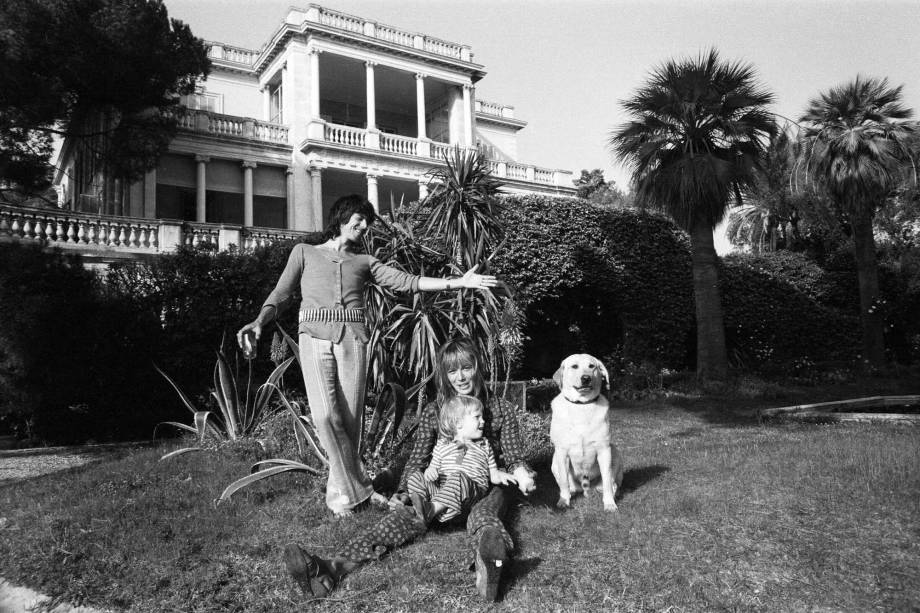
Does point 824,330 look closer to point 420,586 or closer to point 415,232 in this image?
point 415,232

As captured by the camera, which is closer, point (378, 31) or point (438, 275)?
point (438, 275)

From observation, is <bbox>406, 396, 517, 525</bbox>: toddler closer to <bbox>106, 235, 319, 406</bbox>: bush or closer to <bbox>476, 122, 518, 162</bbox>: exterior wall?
<bbox>106, 235, 319, 406</bbox>: bush

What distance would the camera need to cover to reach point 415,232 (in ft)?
23.9

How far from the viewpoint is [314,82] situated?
72.5 feet

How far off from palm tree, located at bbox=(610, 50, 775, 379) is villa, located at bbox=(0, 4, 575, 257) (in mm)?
7419

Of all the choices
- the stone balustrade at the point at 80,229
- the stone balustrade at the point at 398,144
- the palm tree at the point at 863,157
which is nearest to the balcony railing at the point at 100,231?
the stone balustrade at the point at 80,229

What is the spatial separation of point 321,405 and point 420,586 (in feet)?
4.34

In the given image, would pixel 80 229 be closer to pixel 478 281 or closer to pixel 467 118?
pixel 478 281

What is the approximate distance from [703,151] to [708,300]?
3.33 meters

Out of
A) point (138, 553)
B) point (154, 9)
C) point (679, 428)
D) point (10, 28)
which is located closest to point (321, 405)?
point (138, 553)

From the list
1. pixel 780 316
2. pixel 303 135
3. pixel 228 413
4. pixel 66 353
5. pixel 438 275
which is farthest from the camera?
pixel 303 135

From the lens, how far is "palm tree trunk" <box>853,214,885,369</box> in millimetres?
16922

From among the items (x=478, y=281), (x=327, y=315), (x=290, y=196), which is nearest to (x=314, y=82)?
Answer: (x=290, y=196)

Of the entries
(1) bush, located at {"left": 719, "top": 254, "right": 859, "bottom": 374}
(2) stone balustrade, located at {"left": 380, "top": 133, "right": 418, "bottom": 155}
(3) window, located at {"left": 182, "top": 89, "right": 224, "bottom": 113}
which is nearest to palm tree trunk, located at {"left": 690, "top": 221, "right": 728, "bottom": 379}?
(1) bush, located at {"left": 719, "top": 254, "right": 859, "bottom": 374}
